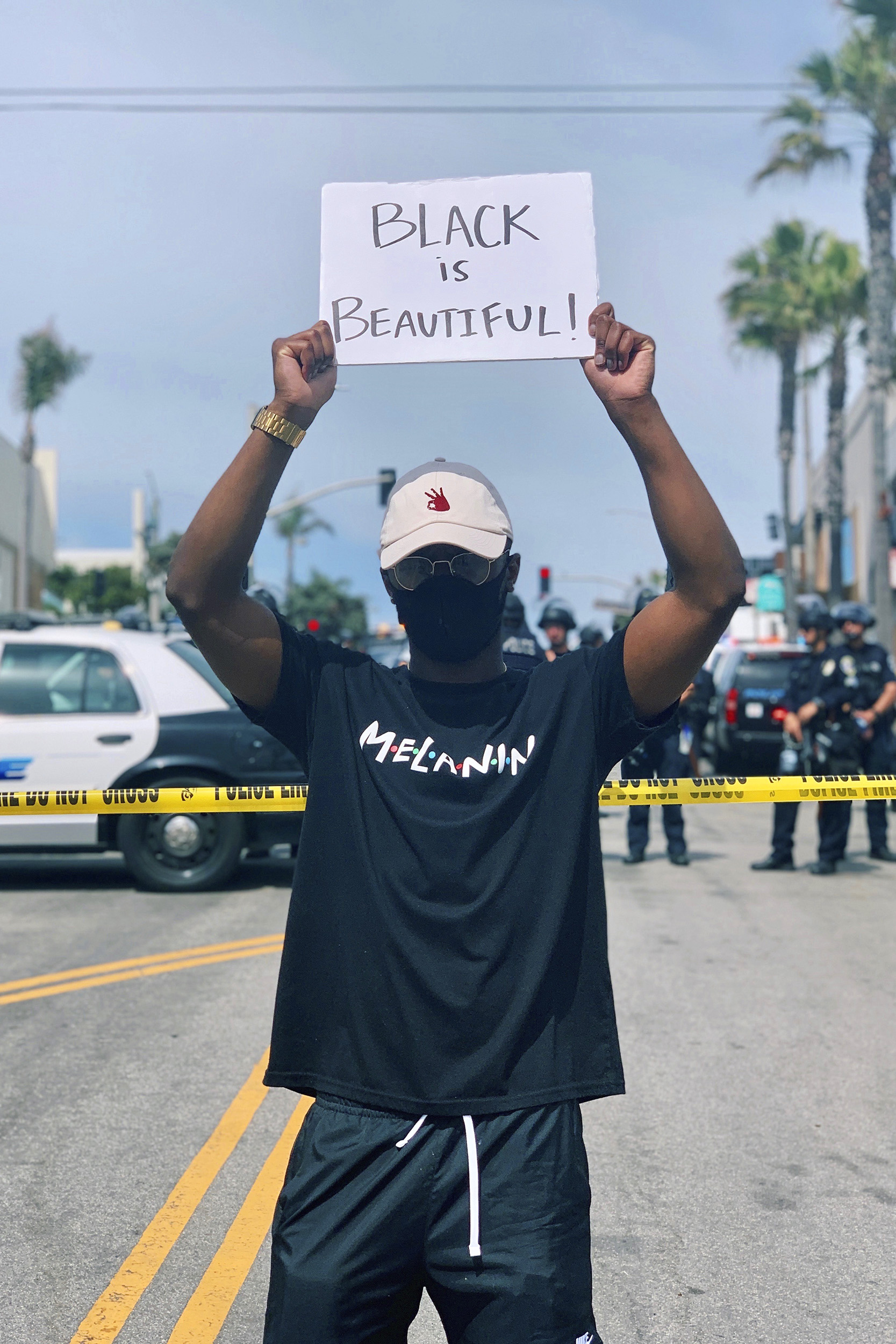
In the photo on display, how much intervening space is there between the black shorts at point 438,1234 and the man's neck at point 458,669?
72 cm

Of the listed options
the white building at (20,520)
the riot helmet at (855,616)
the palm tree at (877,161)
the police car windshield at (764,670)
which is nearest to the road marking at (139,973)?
the riot helmet at (855,616)

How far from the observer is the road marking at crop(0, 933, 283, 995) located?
782cm

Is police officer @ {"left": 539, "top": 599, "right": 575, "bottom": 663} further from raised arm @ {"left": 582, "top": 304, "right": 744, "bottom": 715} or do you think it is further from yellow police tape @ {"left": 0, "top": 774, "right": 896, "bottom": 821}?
raised arm @ {"left": 582, "top": 304, "right": 744, "bottom": 715}

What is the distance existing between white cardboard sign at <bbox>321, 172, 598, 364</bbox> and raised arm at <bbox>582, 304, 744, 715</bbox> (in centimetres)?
33

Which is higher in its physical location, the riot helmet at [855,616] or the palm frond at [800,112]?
the palm frond at [800,112]

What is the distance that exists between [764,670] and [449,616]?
17.7m

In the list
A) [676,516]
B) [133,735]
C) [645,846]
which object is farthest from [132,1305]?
[645,846]

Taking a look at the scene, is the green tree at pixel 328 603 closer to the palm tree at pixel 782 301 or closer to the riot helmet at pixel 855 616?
the palm tree at pixel 782 301

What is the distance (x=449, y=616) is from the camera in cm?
254

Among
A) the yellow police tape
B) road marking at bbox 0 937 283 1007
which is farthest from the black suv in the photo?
the yellow police tape

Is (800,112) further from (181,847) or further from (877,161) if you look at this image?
(181,847)

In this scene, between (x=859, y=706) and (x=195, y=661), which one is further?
(x=859, y=706)

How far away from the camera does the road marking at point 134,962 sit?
7816 mm

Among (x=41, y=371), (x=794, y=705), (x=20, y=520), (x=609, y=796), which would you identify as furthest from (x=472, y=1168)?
(x=20, y=520)
